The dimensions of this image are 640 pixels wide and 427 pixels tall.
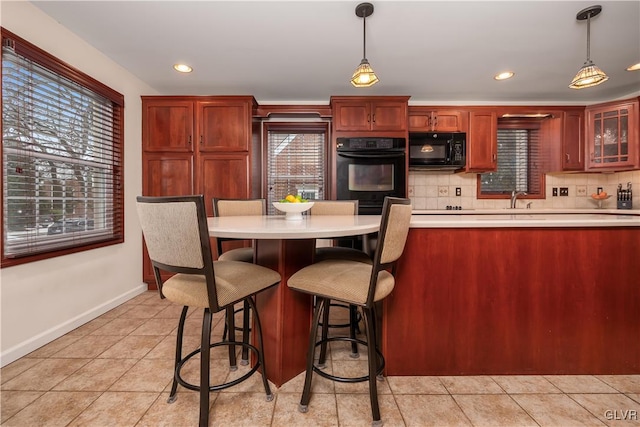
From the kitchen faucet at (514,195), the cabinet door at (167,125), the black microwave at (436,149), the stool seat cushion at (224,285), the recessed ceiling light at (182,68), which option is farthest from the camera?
the kitchen faucet at (514,195)

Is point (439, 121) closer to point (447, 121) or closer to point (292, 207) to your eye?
point (447, 121)

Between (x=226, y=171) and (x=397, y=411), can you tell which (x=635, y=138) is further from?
(x=226, y=171)

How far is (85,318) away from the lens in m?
2.23

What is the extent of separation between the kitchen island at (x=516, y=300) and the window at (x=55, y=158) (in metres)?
2.30

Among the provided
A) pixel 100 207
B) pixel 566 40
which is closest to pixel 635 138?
pixel 566 40

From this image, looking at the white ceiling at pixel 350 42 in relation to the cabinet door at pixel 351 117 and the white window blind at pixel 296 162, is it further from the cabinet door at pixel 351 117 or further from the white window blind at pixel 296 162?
the white window blind at pixel 296 162

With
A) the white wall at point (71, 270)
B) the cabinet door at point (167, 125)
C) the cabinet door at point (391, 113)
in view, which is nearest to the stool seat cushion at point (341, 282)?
the white wall at point (71, 270)

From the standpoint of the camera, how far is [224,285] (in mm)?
1150

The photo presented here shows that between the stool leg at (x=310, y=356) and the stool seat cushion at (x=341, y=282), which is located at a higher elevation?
the stool seat cushion at (x=341, y=282)

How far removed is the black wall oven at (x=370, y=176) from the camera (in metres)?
3.13

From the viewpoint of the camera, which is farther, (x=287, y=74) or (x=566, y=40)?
(x=287, y=74)

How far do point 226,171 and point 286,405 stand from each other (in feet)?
7.68

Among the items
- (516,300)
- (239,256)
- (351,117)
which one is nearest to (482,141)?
(351,117)

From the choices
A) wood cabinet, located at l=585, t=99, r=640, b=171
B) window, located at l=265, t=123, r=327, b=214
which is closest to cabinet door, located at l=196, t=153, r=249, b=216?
window, located at l=265, t=123, r=327, b=214
